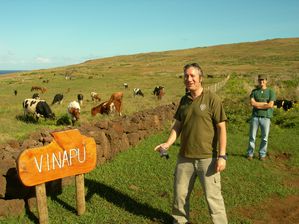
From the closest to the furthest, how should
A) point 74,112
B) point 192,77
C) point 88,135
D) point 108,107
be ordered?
1. point 192,77
2. point 88,135
3. point 74,112
4. point 108,107

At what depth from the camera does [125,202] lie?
6.08 m

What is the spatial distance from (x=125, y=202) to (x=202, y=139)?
2.26 metres

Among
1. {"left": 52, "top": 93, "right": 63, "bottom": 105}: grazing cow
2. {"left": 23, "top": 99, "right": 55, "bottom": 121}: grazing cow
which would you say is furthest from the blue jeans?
Answer: {"left": 52, "top": 93, "right": 63, "bottom": 105}: grazing cow

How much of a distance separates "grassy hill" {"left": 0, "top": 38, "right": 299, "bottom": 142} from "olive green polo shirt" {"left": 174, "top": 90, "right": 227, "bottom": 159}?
348 inches

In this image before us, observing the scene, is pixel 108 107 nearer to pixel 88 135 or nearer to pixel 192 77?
pixel 88 135

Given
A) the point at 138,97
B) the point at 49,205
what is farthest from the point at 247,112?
the point at 138,97

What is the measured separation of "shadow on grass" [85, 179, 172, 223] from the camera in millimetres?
5587

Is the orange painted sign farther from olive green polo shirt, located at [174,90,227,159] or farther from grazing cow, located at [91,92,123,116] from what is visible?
grazing cow, located at [91,92,123,116]

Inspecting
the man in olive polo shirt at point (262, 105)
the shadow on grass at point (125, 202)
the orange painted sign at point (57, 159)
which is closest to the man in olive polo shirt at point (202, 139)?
the shadow on grass at point (125, 202)

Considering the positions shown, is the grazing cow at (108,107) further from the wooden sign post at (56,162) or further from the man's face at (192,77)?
the man's face at (192,77)

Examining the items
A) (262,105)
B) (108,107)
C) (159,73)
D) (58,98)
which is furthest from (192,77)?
(159,73)

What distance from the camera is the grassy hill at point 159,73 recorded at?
1334 inches

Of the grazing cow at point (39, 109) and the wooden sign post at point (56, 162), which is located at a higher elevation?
the wooden sign post at point (56, 162)

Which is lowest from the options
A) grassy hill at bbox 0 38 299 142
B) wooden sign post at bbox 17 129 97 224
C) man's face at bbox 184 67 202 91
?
grassy hill at bbox 0 38 299 142
